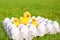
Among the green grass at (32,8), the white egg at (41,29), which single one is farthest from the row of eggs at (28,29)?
the green grass at (32,8)

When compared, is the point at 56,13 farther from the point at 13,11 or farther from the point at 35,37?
the point at 35,37

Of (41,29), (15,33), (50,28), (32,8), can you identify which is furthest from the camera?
(32,8)

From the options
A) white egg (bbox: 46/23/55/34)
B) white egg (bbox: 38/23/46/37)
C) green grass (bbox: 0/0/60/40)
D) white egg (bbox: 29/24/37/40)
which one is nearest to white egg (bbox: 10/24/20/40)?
white egg (bbox: 29/24/37/40)

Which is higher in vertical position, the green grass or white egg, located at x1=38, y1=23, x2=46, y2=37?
white egg, located at x1=38, y1=23, x2=46, y2=37

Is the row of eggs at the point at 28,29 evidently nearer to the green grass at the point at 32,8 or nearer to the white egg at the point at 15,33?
the white egg at the point at 15,33

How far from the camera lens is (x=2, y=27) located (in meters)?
4.77

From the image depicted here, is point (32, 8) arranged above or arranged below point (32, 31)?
below

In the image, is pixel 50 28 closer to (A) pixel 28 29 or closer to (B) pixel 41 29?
(B) pixel 41 29

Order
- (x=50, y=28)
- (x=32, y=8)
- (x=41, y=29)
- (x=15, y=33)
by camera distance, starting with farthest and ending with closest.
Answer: (x=32, y=8) → (x=50, y=28) → (x=41, y=29) → (x=15, y=33)

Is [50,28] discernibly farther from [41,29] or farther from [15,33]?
[15,33]

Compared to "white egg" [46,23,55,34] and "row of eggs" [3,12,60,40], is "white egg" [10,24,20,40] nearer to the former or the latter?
"row of eggs" [3,12,60,40]

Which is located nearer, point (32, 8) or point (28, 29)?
point (28, 29)

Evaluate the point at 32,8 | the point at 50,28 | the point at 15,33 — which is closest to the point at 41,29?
the point at 50,28

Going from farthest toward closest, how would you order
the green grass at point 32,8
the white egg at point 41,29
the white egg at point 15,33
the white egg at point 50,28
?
1. the green grass at point 32,8
2. the white egg at point 50,28
3. the white egg at point 41,29
4. the white egg at point 15,33
